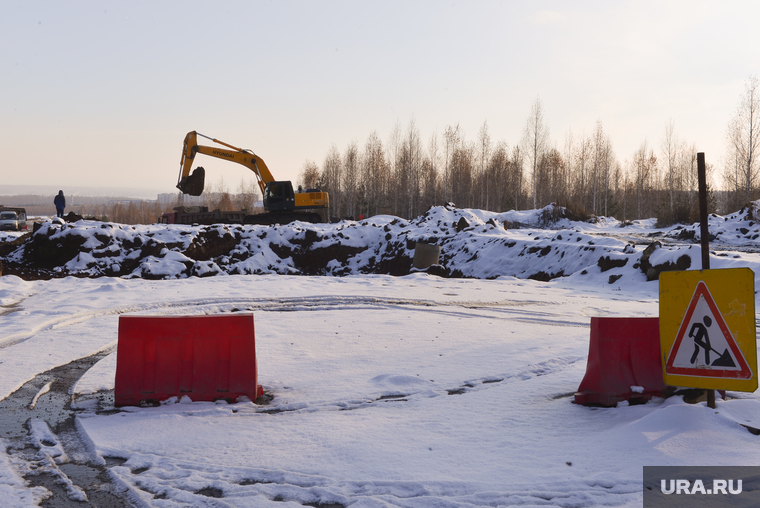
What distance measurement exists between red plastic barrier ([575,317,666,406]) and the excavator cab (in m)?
24.9

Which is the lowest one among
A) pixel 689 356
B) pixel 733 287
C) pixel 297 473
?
pixel 297 473

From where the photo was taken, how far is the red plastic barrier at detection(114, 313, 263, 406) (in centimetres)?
485

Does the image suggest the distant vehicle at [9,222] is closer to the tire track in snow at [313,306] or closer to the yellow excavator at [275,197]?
the yellow excavator at [275,197]

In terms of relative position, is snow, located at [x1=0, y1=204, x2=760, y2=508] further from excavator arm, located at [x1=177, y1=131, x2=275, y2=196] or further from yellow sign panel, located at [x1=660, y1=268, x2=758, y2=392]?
excavator arm, located at [x1=177, y1=131, x2=275, y2=196]

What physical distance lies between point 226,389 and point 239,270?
1561 centimetres

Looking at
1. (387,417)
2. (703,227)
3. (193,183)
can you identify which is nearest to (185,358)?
(387,417)

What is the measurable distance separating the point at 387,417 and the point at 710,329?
2.73 m

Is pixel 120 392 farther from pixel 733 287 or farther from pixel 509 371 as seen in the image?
pixel 733 287

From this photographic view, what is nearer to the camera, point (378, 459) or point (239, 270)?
point (378, 459)

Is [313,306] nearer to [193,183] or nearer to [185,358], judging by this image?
[185,358]

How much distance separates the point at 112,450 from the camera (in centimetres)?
385

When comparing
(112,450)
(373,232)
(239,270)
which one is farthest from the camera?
(373,232)

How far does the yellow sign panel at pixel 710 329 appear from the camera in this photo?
3.79m

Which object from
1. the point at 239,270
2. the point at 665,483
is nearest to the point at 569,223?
the point at 239,270
